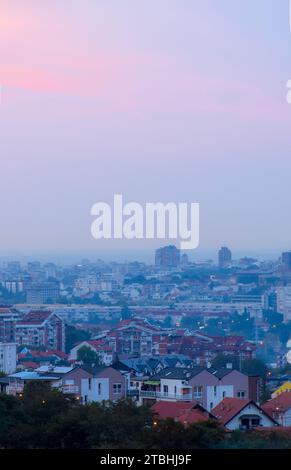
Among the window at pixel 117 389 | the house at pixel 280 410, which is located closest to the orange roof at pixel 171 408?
the house at pixel 280 410

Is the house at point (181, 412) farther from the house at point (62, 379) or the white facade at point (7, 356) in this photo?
the white facade at point (7, 356)

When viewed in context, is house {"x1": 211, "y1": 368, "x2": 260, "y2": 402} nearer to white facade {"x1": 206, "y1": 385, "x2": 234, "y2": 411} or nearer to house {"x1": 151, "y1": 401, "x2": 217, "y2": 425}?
white facade {"x1": 206, "y1": 385, "x2": 234, "y2": 411}

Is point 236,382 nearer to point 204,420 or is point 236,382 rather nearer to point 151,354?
point 204,420

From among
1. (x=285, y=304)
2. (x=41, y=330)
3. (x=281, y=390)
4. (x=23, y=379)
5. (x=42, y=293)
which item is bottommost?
(x=281, y=390)

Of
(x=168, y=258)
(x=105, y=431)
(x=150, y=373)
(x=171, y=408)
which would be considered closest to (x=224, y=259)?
(x=168, y=258)

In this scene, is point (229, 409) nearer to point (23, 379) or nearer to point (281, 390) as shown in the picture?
point (23, 379)
